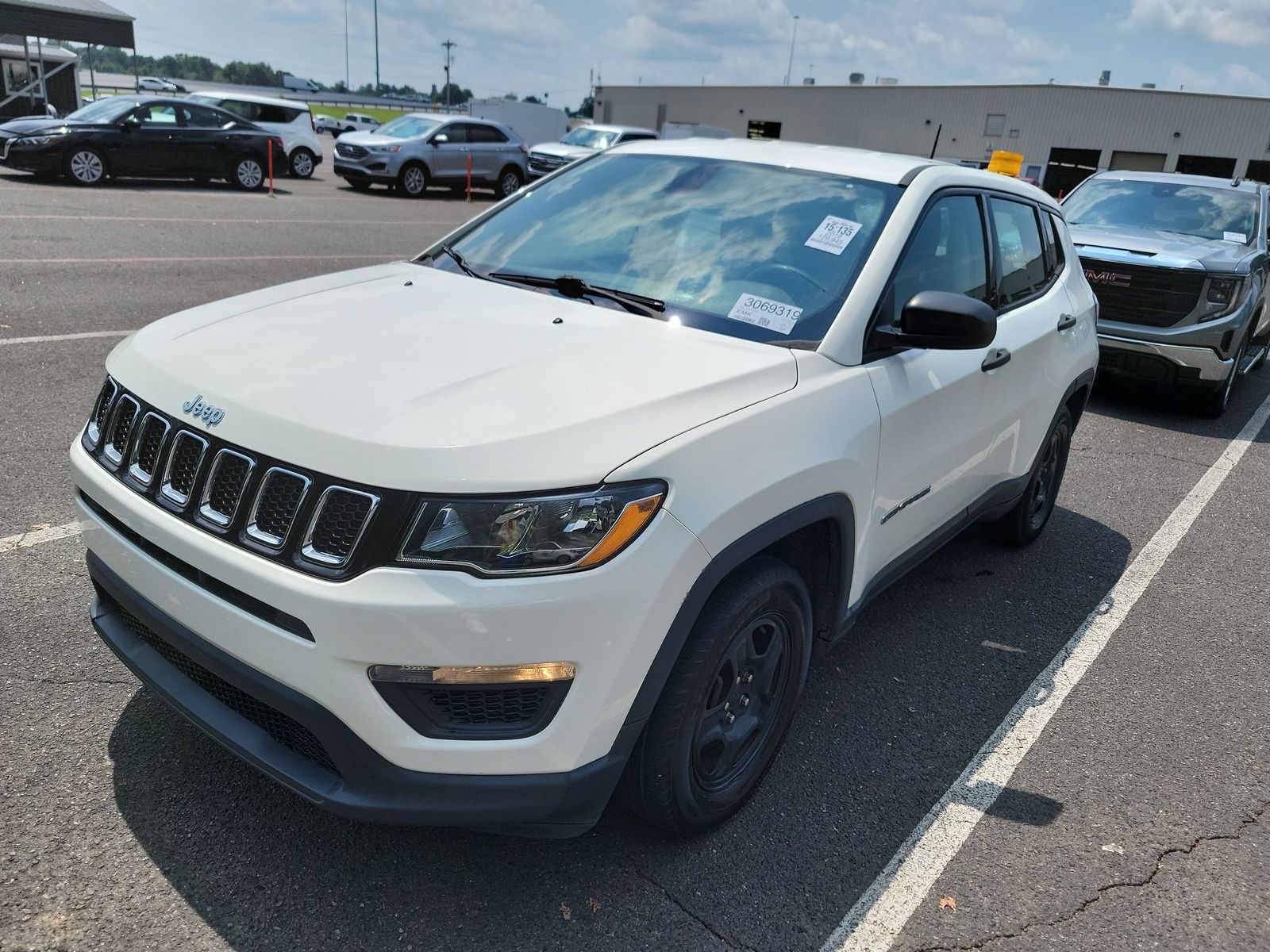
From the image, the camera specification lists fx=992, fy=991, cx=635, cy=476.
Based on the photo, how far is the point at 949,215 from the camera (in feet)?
11.8

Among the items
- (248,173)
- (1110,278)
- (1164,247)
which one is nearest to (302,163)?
(248,173)

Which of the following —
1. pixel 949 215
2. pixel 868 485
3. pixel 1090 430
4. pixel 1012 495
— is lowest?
pixel 1090 430

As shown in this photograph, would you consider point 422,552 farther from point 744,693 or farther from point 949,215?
point 949,215

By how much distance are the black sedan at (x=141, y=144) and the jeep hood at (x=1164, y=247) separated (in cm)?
1472

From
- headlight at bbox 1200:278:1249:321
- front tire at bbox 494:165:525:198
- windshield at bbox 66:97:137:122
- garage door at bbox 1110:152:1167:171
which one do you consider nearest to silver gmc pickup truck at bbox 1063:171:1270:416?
headlight at bbox 1200:278:1249:321

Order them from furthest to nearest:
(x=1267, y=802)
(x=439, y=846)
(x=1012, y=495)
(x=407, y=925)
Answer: (x=1012, y=495) < (x=1267, y=802) < (x=439, y=846) < (x=407, y=925)

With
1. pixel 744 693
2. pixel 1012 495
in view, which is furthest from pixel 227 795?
pixel 1012 495

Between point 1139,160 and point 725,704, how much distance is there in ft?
165

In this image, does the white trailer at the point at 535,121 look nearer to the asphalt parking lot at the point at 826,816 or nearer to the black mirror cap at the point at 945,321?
the asphalt parking lot at the point at 826,816

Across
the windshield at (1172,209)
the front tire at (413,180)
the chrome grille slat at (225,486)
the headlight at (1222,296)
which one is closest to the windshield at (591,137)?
the front tire at (413,180)

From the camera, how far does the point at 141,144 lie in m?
16.6

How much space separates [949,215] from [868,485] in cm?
124

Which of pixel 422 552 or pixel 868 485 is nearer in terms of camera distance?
pixel 422 552

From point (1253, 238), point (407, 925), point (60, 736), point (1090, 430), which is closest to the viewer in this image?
point (407, 925)
